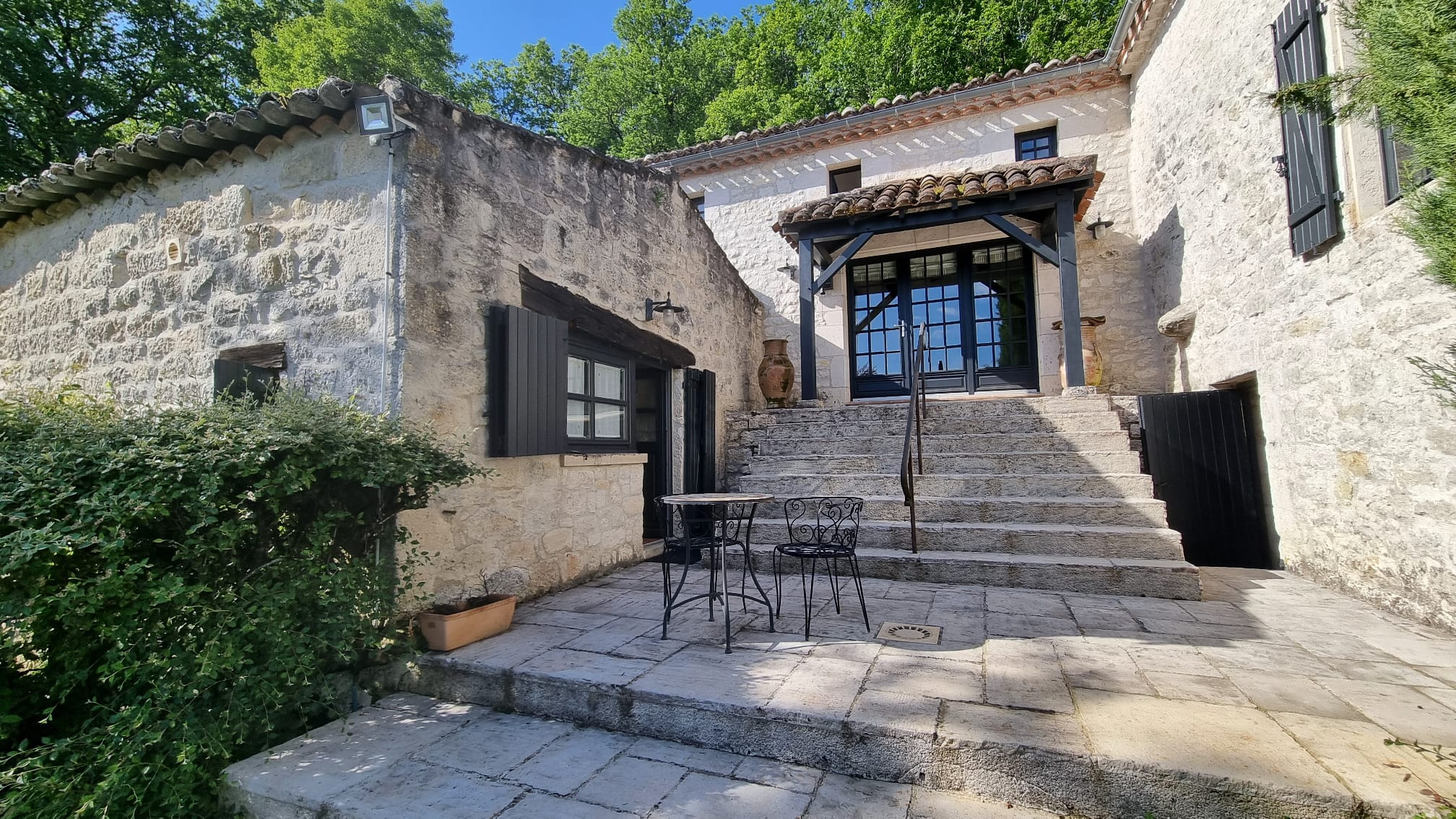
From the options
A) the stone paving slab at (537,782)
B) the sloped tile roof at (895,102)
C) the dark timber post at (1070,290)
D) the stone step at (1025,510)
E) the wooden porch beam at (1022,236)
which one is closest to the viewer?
the stone paving slab at (537,782)

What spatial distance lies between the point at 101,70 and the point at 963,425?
14883mm

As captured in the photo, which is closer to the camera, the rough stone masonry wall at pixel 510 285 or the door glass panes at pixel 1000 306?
the rough stone masonry wall at pixel 510 285

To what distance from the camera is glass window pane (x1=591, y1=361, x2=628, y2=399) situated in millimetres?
4668

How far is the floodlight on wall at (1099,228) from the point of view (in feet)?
24.9

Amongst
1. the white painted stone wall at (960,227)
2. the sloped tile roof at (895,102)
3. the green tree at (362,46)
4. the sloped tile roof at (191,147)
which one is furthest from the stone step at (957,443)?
the green tree at (362,46)

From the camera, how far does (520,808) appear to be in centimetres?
187

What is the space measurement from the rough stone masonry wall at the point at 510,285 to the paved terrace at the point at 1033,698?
611mm

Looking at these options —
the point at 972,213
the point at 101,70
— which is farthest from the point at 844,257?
the point at 101,70

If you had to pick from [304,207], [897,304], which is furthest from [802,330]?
[304,207]

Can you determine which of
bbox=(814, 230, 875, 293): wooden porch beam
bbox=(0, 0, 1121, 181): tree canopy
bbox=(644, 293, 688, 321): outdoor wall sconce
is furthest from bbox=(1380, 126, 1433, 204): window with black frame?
bbox=(0, 0, 1121, 181): tree canopy

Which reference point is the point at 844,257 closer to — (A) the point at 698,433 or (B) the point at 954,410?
(B) the point at 954,410

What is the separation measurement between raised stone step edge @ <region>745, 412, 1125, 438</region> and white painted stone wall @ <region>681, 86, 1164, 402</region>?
76.9 inches

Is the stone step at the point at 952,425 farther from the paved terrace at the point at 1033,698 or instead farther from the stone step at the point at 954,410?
the paved terrace at the point at 1033,698

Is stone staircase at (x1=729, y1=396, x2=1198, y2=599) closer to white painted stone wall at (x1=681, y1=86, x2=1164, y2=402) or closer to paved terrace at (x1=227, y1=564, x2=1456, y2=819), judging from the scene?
paved terrace at (x1=227, y1=564, x2=1456, y2=819)
